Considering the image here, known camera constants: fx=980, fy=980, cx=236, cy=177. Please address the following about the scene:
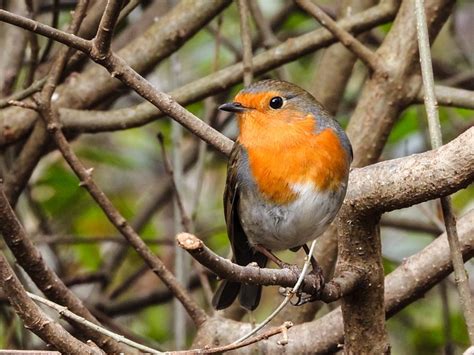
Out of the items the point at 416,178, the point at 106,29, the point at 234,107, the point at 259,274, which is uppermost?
the point at 234,107

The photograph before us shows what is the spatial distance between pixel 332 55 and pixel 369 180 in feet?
6.07

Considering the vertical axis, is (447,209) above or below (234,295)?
below

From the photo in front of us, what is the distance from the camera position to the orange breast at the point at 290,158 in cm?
328

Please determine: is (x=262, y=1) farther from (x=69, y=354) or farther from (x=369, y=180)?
(x=69, y=354)

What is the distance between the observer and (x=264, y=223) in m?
3.37

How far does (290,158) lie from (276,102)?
1.04 feet

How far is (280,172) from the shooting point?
3.31 meters

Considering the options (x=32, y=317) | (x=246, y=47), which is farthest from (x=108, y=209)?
(x=32, y=317)

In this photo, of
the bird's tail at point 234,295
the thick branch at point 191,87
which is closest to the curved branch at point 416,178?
the bird's tail at point 234,295

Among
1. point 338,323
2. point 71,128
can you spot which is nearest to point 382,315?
point 338,323

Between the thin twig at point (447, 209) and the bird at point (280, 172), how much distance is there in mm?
471

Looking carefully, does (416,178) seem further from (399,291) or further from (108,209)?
(108,209)

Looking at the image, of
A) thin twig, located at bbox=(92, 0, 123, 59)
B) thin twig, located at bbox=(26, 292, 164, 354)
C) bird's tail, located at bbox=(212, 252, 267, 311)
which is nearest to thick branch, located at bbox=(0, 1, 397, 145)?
bird's tail, located at bbox=(212, 252, 267, 311)

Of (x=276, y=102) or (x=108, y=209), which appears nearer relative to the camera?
(x=108, y=209)
